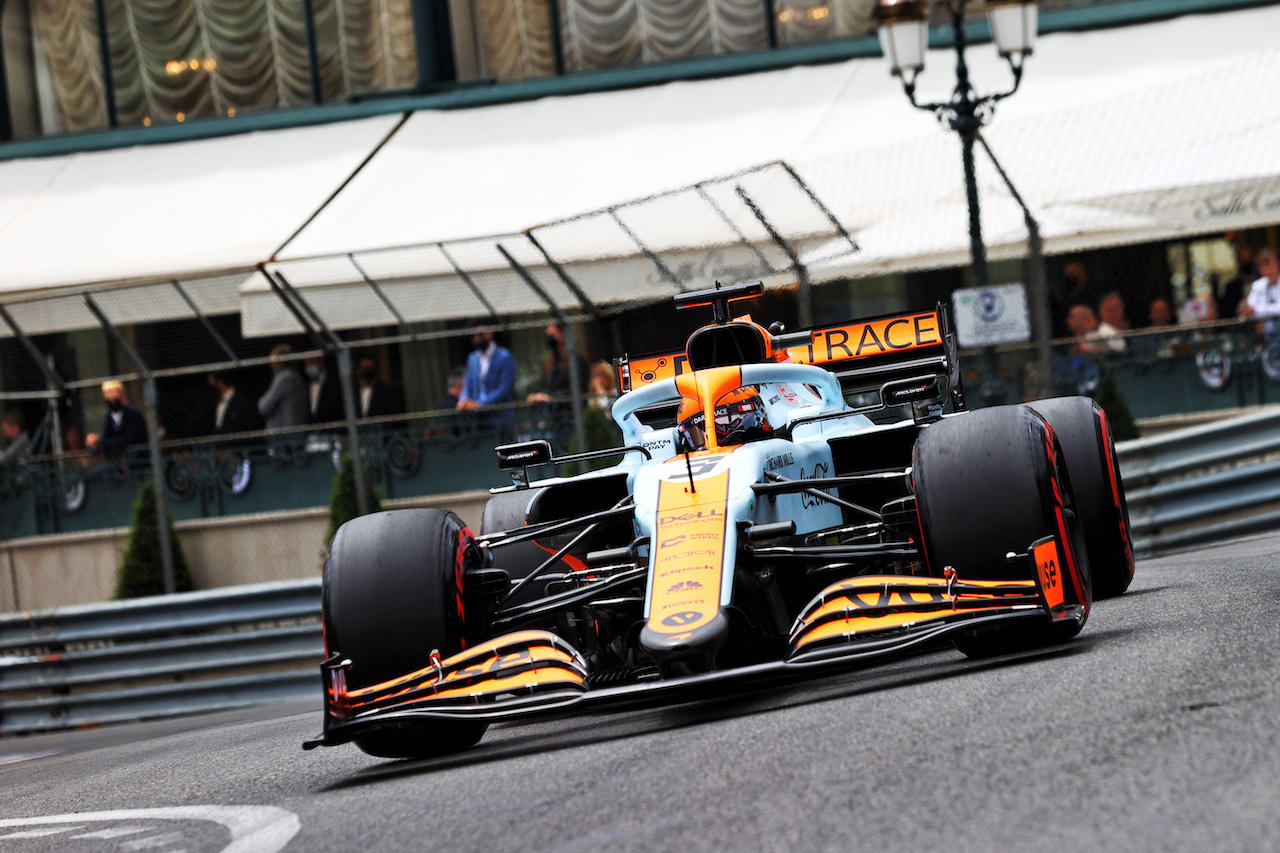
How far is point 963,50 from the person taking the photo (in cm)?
1193

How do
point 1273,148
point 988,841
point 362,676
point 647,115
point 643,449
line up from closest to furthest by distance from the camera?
1. point 988,841
2. point 362,676
3. point 643,449
4. point 1273,148
5. point 647,115

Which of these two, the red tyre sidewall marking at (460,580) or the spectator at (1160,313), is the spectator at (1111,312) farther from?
the red tyre sidewall marking at (460,580)

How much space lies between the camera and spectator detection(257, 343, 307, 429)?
12953 mm

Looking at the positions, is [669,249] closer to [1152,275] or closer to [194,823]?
[1152,275]

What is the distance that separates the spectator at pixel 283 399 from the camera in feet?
42.5

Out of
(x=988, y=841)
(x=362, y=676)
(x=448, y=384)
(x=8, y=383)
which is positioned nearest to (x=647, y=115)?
(x=448, y=384)

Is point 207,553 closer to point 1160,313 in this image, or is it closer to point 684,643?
point 1160,313

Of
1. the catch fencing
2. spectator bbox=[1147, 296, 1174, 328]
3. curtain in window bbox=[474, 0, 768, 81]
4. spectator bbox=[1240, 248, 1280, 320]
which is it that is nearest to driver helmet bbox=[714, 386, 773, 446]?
the catch fencing

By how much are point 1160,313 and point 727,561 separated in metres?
8.64

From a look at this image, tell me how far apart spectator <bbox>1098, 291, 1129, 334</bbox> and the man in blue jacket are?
4.65 metres

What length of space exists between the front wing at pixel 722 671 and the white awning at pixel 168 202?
9427 millimetres

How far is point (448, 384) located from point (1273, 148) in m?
6.65

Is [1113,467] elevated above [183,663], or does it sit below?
above

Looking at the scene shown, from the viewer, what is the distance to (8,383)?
13977 millimetres
